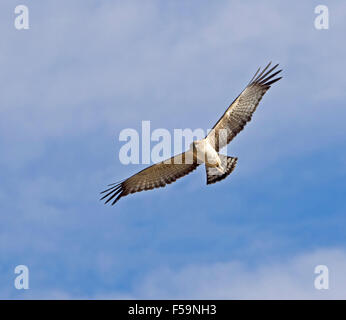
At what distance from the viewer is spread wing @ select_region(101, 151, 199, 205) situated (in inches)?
768

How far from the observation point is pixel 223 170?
19.0 meters

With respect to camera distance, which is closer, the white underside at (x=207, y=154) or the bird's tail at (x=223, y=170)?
the white underside at (x=207, y=154)

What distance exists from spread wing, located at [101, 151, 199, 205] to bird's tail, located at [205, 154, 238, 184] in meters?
0.60

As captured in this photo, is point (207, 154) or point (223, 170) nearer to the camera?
point (207, 154)

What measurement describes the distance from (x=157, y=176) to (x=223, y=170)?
1944 millimetres

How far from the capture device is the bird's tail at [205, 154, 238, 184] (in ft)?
62.4

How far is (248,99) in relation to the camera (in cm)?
1939

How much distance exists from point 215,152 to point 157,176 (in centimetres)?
195

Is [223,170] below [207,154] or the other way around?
below

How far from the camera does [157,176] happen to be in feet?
65.5

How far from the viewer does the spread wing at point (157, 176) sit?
19500 mm

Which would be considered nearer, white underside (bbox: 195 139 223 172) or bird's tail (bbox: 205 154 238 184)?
white underside (bbox: 195 139 223 172)
